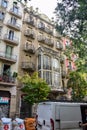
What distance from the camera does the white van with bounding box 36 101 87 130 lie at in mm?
6855

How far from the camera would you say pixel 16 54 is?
861 inches

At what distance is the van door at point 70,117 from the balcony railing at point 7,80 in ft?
41.8

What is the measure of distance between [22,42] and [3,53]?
3782 mm

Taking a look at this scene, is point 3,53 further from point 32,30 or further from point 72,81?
point 72,81

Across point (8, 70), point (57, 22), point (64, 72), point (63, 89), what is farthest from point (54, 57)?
point (57, 22)

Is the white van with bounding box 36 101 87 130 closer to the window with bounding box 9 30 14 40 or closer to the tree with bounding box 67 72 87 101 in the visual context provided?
the tree with bounding box 67 72 87 101

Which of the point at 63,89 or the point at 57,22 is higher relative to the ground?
the point at 57,22

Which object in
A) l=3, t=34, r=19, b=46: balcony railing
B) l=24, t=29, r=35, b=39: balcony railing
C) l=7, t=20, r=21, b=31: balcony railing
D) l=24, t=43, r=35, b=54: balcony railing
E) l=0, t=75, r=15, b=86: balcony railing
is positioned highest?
l=7, t=20, r=21, b=31: balcony railing

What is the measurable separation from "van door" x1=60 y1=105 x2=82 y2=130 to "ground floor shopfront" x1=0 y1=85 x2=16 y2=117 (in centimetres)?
1302

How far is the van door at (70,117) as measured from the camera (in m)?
6.97

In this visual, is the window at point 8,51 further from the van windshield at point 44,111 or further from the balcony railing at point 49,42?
the van windshield at point 44,111

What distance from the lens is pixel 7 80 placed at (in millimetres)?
19203

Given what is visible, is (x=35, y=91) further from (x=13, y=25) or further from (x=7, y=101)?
(x=13, y=25)

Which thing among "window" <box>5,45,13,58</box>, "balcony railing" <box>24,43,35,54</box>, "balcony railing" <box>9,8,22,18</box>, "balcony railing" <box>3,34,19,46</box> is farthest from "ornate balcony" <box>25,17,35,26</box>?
"window" <box>5,45,13,58</box>
